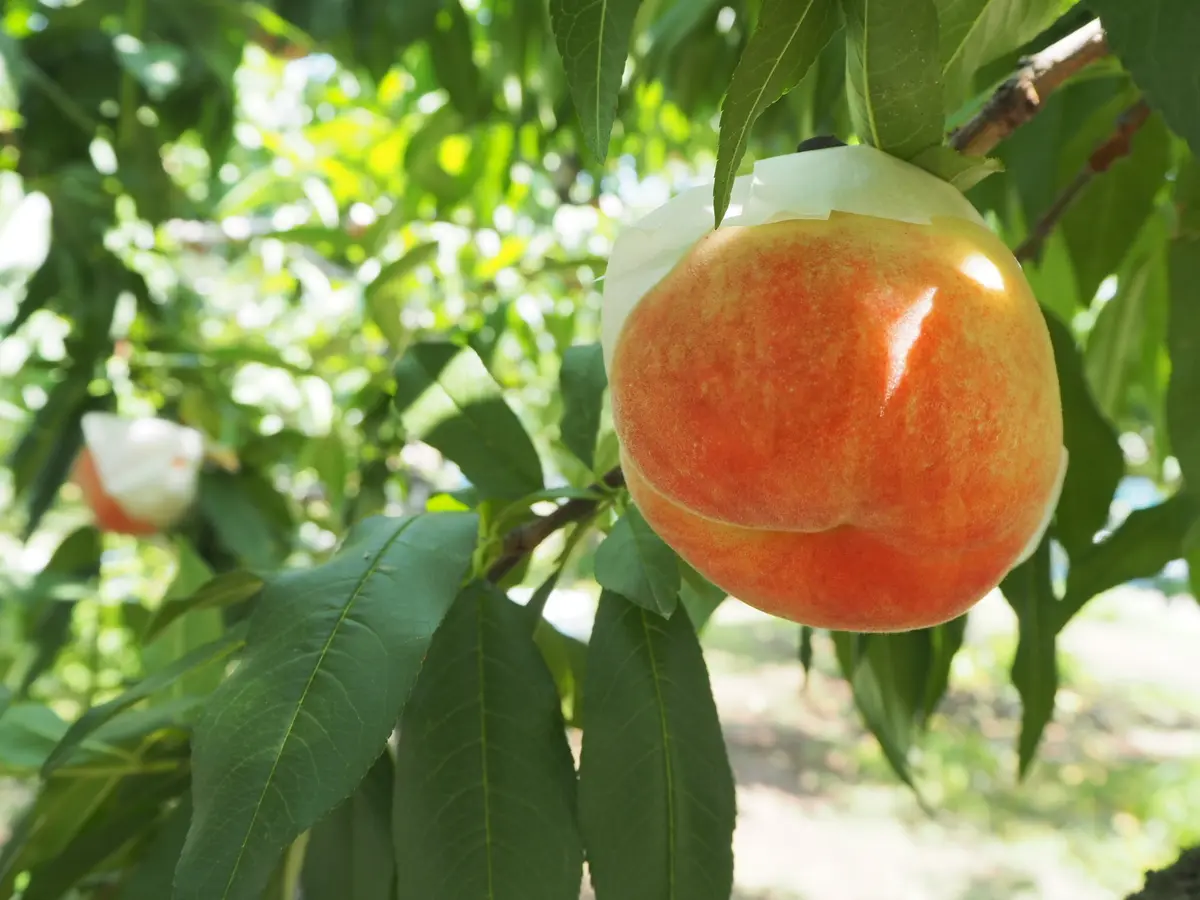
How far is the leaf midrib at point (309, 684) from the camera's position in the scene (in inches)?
12.4

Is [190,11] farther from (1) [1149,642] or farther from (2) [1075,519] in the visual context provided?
(1) [1149,642]

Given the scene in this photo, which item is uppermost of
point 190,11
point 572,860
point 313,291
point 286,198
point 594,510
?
point 190,11

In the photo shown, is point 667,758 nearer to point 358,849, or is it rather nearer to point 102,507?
point 358,849

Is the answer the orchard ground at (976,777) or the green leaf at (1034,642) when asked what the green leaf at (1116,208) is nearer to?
the green leaf at (1034,642)

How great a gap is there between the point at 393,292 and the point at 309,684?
2.21 feet

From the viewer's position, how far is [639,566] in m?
0.42

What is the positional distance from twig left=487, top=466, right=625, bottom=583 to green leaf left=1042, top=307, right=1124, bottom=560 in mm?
238

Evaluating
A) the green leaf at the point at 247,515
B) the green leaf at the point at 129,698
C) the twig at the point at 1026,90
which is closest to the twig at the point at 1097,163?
the twig at the point at 1026,90

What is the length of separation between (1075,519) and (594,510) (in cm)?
26

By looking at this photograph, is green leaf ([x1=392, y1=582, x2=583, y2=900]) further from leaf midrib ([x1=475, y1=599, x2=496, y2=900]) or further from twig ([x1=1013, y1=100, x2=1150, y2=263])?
twig ([x1=1013, y1=100, x2=1150, y2=263])

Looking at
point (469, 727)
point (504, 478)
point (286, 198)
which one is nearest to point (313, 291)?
point (286, 198)

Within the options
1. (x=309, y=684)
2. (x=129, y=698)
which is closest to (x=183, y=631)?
(x=129, y=698)

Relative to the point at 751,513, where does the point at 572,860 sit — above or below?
below

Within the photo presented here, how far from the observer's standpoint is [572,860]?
1.31ft
